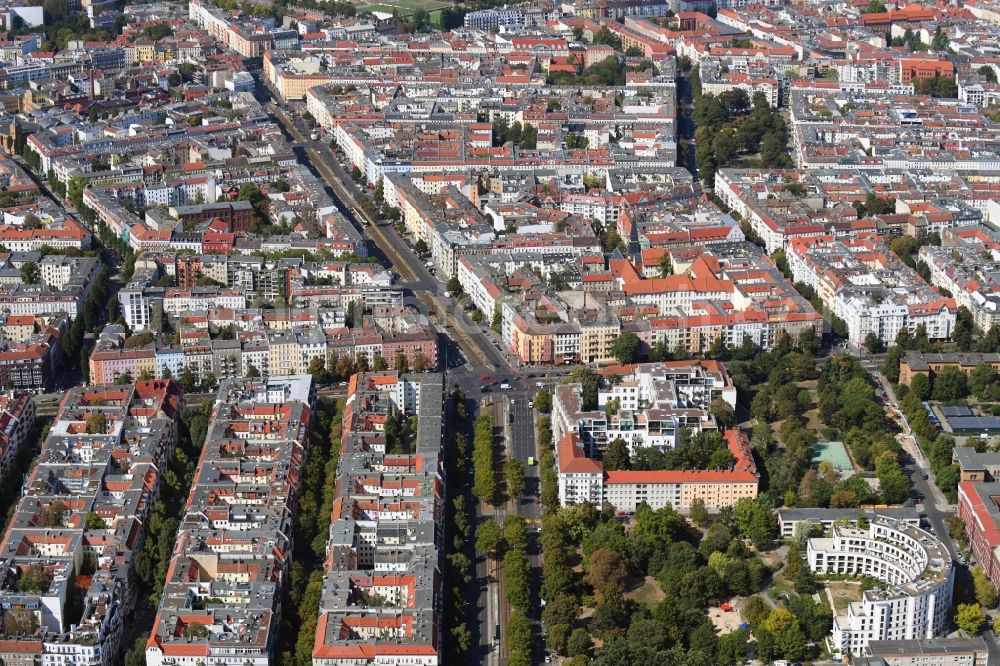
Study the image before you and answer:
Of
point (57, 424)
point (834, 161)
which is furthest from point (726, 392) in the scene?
point (834, 161)

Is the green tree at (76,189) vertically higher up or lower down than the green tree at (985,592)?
lower down

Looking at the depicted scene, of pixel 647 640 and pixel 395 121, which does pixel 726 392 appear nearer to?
pixel 647 640

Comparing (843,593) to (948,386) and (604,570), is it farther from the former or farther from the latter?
(948,386)

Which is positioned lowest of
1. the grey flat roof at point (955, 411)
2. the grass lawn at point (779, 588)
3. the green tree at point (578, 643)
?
the grey flat roof at point (955, 411)

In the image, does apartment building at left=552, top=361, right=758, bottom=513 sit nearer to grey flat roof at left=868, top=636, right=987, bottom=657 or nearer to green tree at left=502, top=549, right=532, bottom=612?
green tree at left=502, top=549, right=532, bottom=612

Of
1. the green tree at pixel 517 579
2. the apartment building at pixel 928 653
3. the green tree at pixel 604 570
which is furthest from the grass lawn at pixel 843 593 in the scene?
the green tree at pixel 517 579

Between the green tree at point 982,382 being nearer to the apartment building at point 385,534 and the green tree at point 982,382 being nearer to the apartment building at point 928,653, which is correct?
the apartment building at point 928,653
